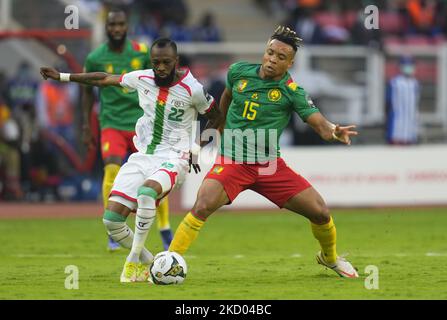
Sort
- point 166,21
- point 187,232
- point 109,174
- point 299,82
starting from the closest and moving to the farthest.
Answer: point 187,232 < point 109,174 < point 299,82 < point 166,21

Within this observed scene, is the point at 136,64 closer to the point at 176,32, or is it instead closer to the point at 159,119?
the point at 159,119

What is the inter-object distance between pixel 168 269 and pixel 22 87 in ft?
46.0

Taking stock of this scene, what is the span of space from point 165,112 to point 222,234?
19.4 ft

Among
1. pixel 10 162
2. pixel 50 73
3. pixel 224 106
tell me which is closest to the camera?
pixel 50 73

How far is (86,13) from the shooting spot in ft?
75.4

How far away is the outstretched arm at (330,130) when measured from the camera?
9.69 meters

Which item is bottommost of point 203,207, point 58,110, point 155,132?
point 58,110

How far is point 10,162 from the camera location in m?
21.9

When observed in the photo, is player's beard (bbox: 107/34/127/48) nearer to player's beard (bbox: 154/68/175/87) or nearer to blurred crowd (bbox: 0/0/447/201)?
player's beard (bbox: 154/68/175/87)

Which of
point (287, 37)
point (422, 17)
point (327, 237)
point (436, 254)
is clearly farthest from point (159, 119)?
point (422, 17)

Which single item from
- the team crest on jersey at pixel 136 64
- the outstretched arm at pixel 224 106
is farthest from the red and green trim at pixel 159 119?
the team crest on jersey at pixel 136 64

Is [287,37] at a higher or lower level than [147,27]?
higher
